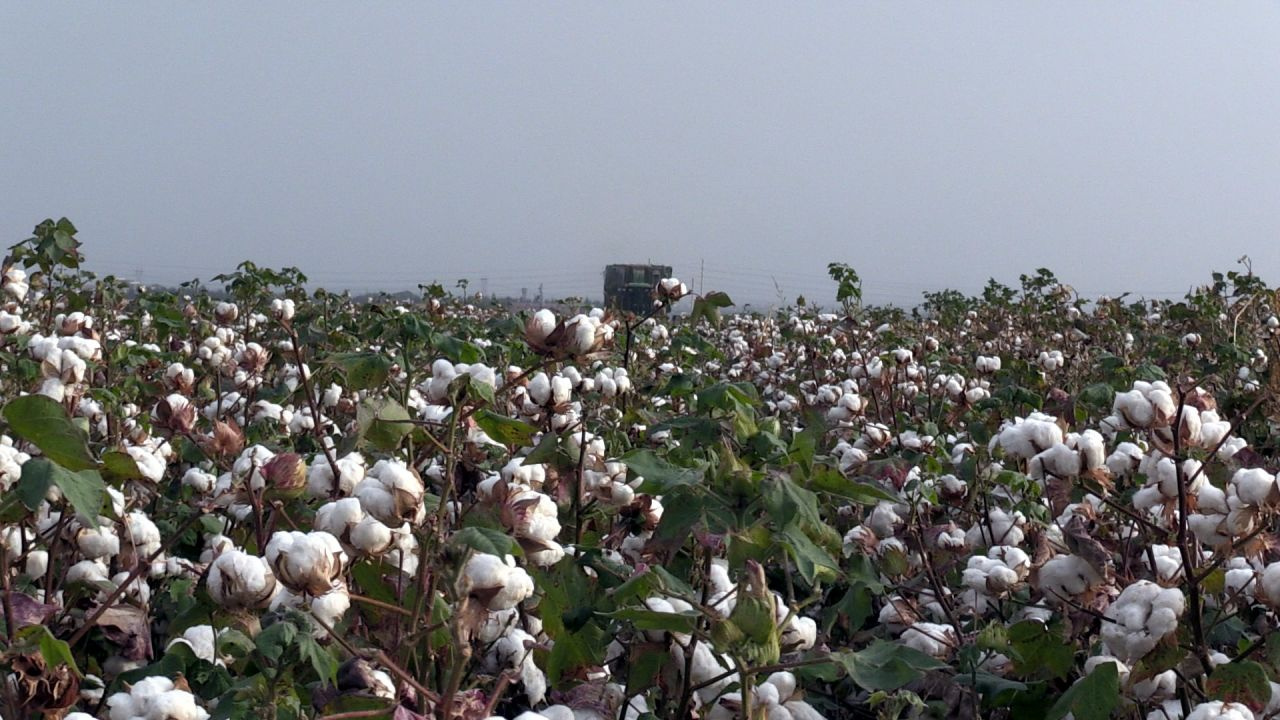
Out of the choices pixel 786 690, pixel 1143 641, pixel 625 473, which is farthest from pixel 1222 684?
pixel 625 473

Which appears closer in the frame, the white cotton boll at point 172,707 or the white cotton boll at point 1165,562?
the white cotton boll at point 172,707

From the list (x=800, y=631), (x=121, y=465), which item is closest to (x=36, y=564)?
(x=121, y=465)

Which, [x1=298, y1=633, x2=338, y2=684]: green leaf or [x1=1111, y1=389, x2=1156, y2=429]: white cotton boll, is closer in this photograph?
[x1=298, y1=633, x2=338, y2=684]: green leaf

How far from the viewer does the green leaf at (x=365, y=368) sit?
1.80 meters

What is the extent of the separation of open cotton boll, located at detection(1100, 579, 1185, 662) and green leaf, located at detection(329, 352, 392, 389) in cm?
121

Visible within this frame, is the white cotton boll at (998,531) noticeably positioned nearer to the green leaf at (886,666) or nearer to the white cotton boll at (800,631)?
the white cotton boll at (800,631)

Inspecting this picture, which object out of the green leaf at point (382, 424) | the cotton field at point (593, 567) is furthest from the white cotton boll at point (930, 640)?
the green leaf at point (382, 424)

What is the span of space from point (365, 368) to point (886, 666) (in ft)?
3.20

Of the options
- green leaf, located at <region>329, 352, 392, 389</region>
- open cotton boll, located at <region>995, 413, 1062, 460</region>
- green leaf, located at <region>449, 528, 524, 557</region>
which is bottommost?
open cotton boll, located at <region>995, 413, 1062, 460</region>

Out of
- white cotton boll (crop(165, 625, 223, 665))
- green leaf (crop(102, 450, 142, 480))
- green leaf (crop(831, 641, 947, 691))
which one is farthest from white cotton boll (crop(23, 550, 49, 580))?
green leaf (crop(831, 641, 947, 691))

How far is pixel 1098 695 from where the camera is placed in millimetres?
1520

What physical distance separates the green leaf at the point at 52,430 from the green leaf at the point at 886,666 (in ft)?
2.98

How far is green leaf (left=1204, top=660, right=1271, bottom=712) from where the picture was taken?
58.1 inches

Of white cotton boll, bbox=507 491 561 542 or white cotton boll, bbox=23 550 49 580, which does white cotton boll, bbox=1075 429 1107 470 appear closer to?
white cotton boll, bbox=507 491 561 542
